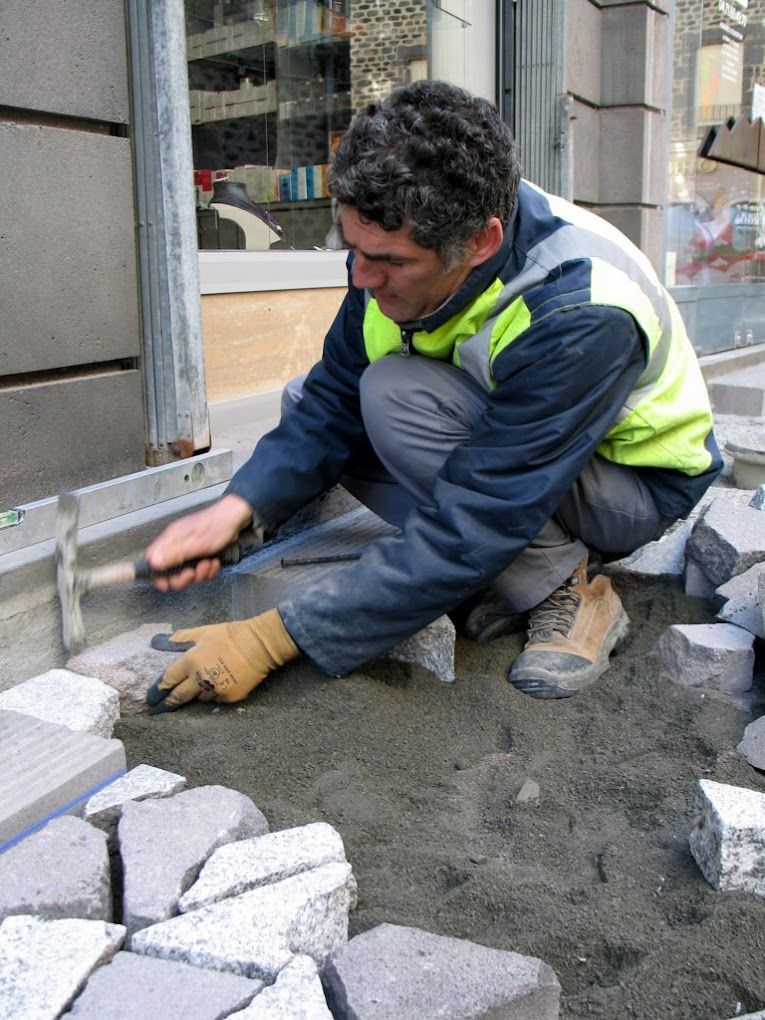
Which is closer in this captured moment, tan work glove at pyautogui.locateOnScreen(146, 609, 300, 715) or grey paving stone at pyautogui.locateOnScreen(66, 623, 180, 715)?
tan work glove at pyautogui.locateOnScreen(146, 609, 300, 715)

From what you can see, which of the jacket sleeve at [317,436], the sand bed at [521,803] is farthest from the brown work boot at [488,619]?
the jacket sleeve at [317,436]

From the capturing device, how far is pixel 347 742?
7.23 feet

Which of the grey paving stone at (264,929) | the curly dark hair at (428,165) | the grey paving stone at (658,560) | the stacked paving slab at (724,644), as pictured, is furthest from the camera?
the grey paving stone at (658,560)

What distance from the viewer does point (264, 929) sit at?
149cm

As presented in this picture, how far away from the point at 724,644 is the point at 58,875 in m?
1.58

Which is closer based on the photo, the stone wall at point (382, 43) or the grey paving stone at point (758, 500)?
the grey paving stone at point (758, 500)

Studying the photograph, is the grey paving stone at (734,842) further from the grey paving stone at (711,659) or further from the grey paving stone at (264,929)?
the grey paving stone at (711,659)

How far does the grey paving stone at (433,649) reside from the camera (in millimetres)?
2449

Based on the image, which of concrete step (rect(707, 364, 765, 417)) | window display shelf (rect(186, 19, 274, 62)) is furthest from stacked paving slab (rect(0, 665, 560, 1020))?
concrete step (rect(707, 364, 765, 417))

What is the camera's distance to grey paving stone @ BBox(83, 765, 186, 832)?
184 centimetres

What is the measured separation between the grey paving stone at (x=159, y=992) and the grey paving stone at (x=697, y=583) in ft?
6.45

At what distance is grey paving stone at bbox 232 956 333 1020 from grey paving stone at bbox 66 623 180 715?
108 cm

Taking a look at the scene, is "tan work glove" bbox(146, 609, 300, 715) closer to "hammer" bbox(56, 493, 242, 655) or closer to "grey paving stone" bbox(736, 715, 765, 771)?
"hammer" bbox(56, 493, 242, 655)

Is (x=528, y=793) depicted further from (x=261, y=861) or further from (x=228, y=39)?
(x=228, y=39)
